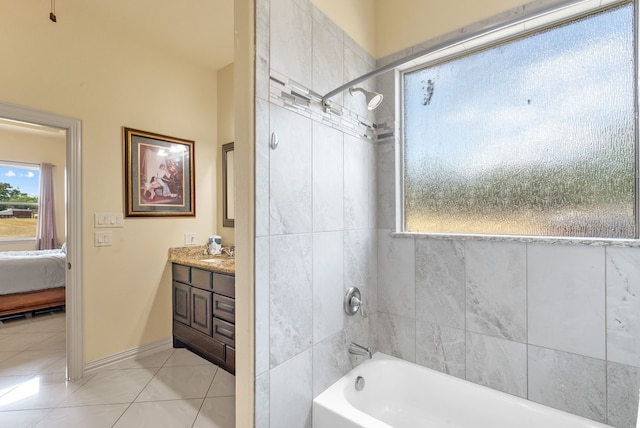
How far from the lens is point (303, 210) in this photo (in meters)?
1.41

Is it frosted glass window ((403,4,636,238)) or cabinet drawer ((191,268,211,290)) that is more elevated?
frosted glass window ((403,4,636,238))

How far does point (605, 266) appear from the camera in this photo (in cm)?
128

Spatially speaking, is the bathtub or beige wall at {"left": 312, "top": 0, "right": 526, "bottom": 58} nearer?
the bathtub

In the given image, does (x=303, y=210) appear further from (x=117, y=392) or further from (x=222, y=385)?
(x=117, y=392)

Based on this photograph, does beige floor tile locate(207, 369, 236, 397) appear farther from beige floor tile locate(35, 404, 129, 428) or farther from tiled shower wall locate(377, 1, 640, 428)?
tiled shower wall locate(377, 1, 640, 428)

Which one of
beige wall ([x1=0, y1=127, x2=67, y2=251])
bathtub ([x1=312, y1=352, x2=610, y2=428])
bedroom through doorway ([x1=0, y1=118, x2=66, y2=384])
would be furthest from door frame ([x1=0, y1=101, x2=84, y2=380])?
beige wall ([x1=0, y1=127, x2=67, y2=251])

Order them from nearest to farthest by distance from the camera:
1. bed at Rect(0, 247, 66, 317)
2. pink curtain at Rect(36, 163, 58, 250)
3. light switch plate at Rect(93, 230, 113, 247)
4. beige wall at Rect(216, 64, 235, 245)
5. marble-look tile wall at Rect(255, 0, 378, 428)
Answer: marble-look tile wall at Rect(255, 0, 378, 428)
light switch plate at Rect(93, 230, 113, 247)
beige wall at Rect(216, 64, 235, 245)
bed at Rect(0, 247, 66, 317)
pink curtain at Rect(36, 163, 58, 250)

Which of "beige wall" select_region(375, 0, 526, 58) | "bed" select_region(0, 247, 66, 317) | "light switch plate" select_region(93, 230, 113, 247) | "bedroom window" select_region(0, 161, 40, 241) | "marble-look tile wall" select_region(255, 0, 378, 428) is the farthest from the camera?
"bedroom window" select_region(0, 161, 40, 241)

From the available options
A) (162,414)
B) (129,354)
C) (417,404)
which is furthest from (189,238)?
(417,404)

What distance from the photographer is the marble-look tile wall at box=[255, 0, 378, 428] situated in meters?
1.23

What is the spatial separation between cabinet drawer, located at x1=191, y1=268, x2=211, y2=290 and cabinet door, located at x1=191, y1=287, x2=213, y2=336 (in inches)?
1.9

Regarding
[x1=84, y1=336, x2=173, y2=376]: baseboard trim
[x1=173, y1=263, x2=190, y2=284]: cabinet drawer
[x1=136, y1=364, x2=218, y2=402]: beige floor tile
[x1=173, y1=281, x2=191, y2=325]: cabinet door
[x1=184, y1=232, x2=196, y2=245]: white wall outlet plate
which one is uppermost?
[x1=184, y1=232, x2=196, y2=245]: white wall outlet plate

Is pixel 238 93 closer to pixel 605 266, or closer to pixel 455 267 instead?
pixel 455 267

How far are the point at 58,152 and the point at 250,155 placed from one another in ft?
21.0
